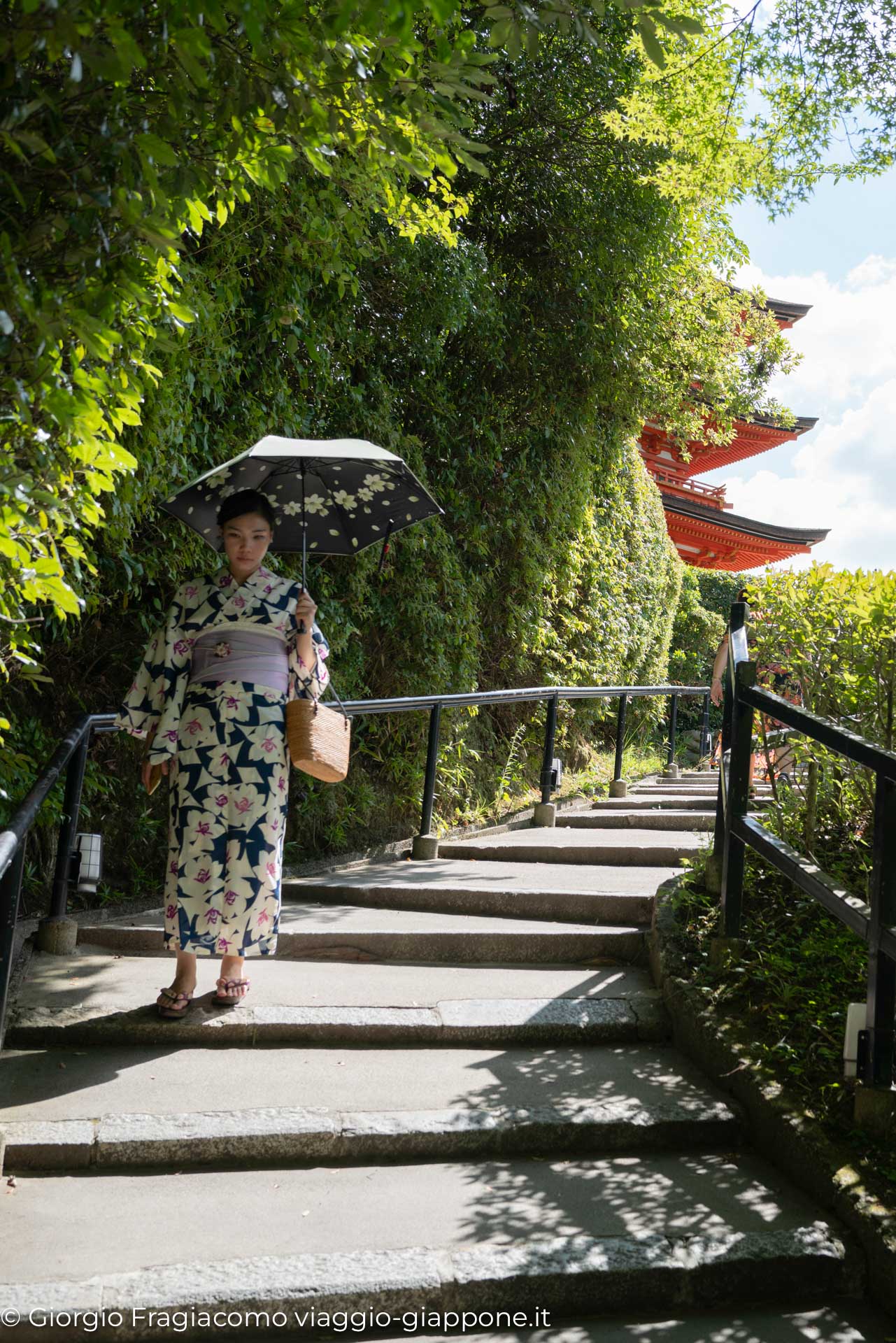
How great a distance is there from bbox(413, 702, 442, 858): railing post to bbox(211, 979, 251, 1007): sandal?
7.63ft

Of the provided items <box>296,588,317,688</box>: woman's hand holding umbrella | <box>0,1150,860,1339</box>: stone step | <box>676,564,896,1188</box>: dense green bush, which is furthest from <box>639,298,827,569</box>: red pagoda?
<box>0,1150,860,1339</box>: stone step

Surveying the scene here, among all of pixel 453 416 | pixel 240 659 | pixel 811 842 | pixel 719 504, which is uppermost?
pixel 719 504

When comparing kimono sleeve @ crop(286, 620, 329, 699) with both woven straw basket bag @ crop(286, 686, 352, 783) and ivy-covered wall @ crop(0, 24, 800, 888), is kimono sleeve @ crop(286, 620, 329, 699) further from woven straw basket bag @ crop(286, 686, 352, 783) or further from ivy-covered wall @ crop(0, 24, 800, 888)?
ivy-covered wall @ crop(0, 24, 800, 888)

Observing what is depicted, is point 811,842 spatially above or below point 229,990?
above

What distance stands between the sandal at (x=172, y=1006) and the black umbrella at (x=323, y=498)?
1554mm

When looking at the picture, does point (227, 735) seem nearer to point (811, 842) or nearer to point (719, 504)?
point (811, 842)

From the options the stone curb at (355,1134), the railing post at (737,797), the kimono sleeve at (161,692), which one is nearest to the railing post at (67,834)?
the kimono sleeve at (161,692)

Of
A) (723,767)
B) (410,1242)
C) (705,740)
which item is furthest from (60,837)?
(705,740)

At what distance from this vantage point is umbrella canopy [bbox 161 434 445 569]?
156 inches

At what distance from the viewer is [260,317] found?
16.4 feet

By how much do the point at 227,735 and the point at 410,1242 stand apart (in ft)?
5.30

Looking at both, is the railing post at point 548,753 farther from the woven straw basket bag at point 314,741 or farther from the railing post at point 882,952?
the railing post at point 882,952

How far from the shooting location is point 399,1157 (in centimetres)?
276

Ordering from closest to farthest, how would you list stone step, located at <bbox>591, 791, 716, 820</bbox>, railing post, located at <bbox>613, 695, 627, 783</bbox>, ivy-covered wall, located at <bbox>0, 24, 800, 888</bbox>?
ivy-covered wall, located at <bbox>0, 24, 800, 888</bbox> < stone step, located at <bbox>591, 791, 716, 820</bbox> < railing post, located at <bbox>613, 695, 627, 783</bbox>
